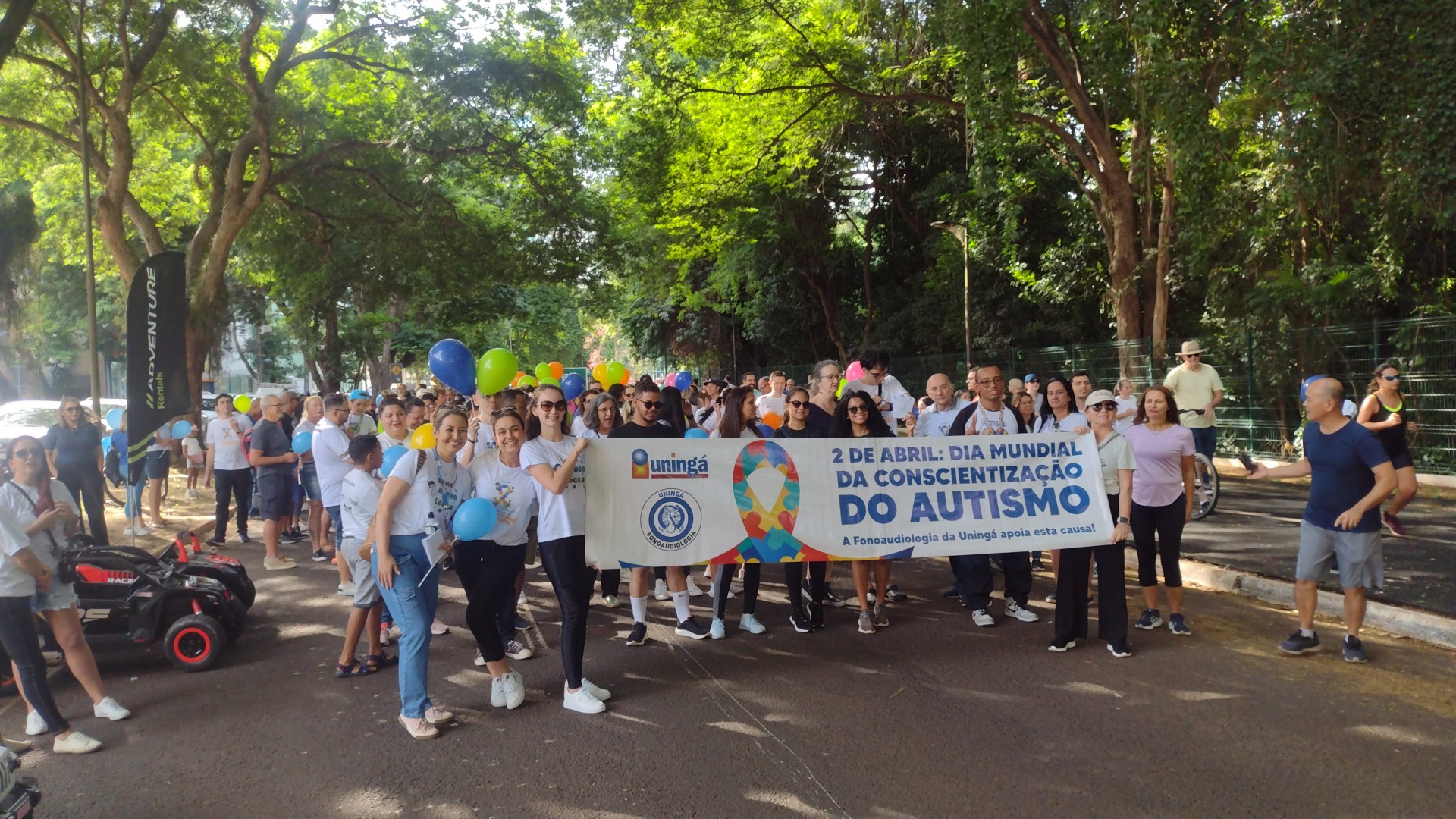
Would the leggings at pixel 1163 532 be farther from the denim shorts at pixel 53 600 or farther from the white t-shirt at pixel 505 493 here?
the denim shorts at pixel 53 600

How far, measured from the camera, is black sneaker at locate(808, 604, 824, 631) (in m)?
6.72

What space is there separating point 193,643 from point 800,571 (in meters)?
4.21

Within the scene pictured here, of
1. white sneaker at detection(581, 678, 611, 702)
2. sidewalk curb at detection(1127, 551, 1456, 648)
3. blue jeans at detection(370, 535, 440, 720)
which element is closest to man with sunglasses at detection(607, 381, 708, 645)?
white sneaker at detection(581, 678, 611, 702)

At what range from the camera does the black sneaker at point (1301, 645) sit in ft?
18.8

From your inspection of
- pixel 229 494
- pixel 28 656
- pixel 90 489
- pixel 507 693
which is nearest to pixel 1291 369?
pixel 507 693

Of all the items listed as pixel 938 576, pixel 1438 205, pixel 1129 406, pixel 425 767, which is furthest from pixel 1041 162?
pixel 425 767

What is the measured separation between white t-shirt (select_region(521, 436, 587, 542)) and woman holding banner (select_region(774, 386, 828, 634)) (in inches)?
73.3

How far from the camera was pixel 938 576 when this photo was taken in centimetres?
852

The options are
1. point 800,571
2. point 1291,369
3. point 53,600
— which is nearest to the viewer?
point 53,600

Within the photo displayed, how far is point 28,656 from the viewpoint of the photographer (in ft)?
15.7

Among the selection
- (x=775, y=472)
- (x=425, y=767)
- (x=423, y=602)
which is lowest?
(x=425, y=767)

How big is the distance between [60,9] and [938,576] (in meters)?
17.5

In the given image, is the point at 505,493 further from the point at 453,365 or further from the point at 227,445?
the point at 227,445

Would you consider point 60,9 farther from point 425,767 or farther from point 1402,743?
point 1402,743
